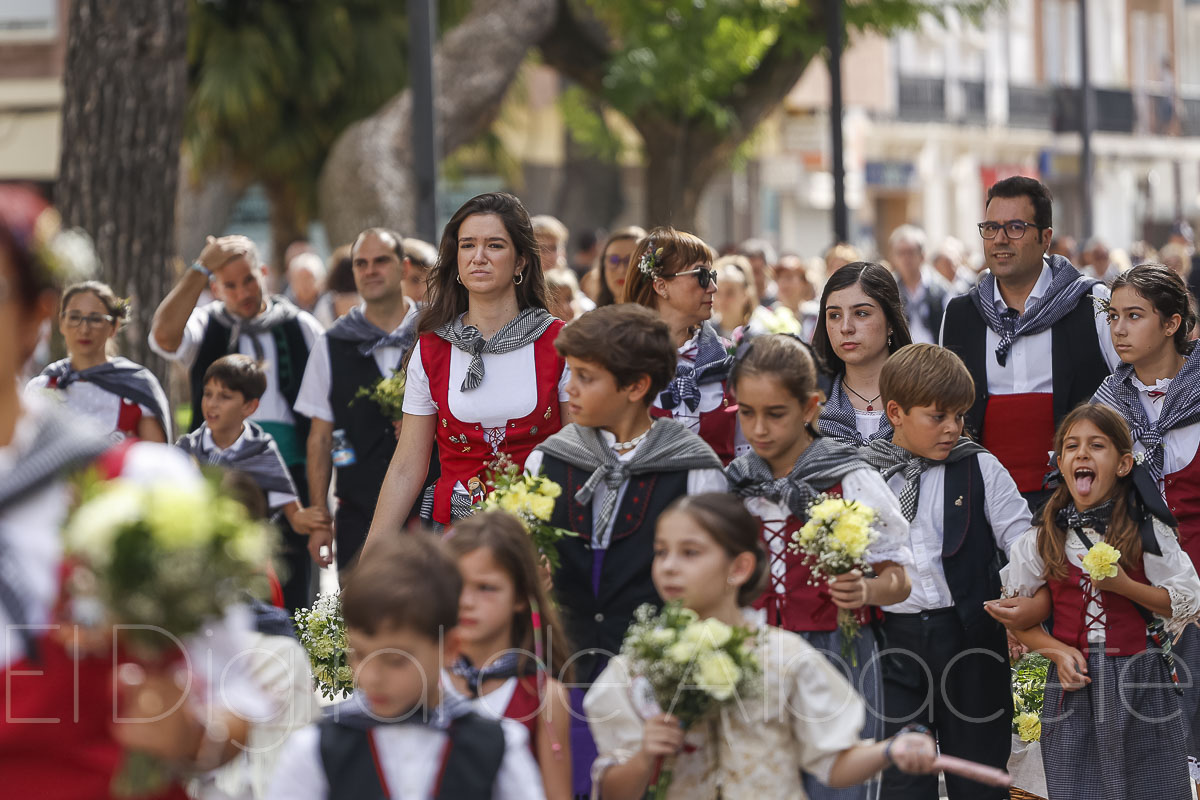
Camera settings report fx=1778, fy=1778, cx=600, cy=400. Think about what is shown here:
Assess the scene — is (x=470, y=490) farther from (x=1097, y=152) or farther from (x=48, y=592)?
(x=1097, y=152)

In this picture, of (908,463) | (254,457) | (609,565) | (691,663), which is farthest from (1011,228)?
(691,663)

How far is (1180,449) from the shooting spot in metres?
6.37

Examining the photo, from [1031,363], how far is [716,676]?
3342 millimetres

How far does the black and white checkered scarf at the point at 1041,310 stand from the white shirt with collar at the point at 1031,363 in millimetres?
25

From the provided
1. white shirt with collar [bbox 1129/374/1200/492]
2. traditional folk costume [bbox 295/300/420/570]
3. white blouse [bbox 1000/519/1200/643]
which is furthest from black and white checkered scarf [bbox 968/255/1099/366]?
traditional folk costume [bbox 295/300/420/570]

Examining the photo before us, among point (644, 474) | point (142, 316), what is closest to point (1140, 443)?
point (644, 474)

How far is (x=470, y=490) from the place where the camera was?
5559mm

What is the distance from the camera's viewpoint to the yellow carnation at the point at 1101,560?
5.25 meters

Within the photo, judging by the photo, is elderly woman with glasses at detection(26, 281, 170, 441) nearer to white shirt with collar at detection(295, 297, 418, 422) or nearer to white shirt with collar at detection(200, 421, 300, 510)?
white shirt with collar at detection(200, 421, 300, 510)

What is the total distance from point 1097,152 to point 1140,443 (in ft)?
141

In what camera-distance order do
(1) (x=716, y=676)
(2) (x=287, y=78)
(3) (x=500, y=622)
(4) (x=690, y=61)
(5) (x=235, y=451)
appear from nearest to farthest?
(1) (x=716, y=676) → (3) (x=500, y=622) → (5) (x=235, y=451) → (4) (x=690, y=61) → (2) (x=287, y=78)

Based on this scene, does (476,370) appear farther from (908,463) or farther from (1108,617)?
(1108,617)

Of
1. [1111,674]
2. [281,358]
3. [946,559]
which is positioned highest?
[281,358]

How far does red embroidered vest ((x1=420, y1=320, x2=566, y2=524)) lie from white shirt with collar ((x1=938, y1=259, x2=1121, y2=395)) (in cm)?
199
